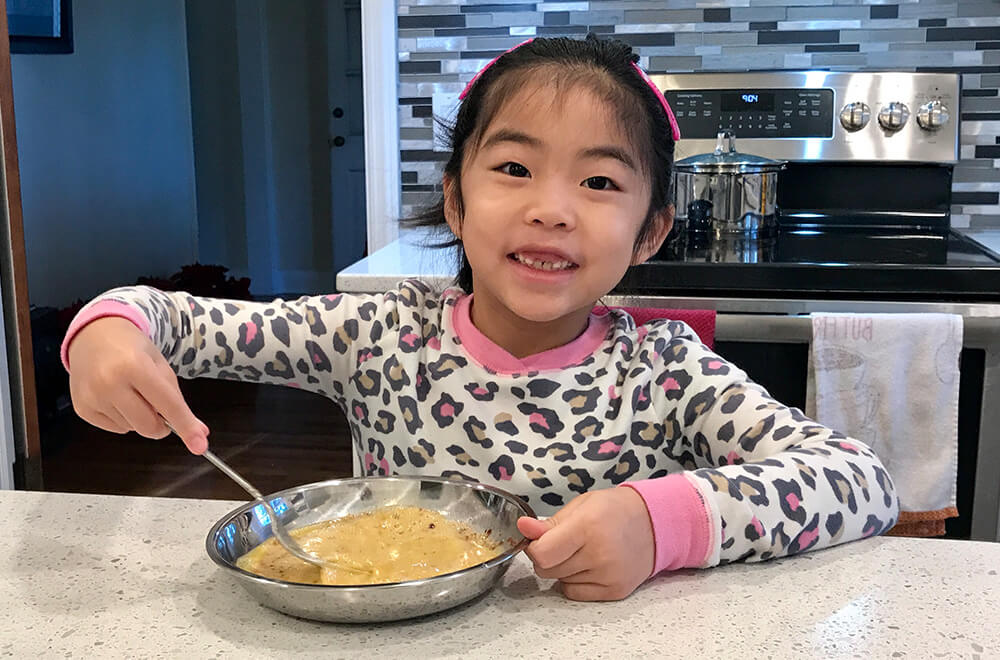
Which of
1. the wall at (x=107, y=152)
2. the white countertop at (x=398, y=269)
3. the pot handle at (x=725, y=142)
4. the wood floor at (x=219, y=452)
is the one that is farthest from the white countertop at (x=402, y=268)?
the wall at (x=107, y=152)

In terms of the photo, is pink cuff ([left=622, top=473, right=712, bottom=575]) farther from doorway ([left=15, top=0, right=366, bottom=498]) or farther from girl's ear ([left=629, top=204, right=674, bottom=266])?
doorway ([left=15, top=0, right=366, bottom=498])

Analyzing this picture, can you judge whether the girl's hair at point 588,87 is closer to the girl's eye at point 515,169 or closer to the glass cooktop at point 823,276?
the girl's eye at point 515,169

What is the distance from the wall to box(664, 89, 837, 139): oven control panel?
299 cm

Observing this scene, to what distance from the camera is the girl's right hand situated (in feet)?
2.49

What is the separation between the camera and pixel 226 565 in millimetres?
634

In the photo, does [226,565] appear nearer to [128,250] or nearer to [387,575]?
[387,575]

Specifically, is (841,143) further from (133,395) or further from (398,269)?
(133,395)

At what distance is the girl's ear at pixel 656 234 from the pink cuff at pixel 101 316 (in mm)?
554

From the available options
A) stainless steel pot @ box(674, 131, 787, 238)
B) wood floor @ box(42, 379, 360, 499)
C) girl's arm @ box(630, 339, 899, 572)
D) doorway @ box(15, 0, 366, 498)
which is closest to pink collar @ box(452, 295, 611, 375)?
girl's arm @ box(630, 339, 899, 572)

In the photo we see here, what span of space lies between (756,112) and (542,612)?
1756 millimetres

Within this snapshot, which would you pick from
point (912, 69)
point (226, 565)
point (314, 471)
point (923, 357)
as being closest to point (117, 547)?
point (226, 565)

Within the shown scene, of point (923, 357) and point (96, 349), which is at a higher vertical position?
point (96, 349)

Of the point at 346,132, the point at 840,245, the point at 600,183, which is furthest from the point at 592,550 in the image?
the point at 346,132

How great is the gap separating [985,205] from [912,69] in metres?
0.35
